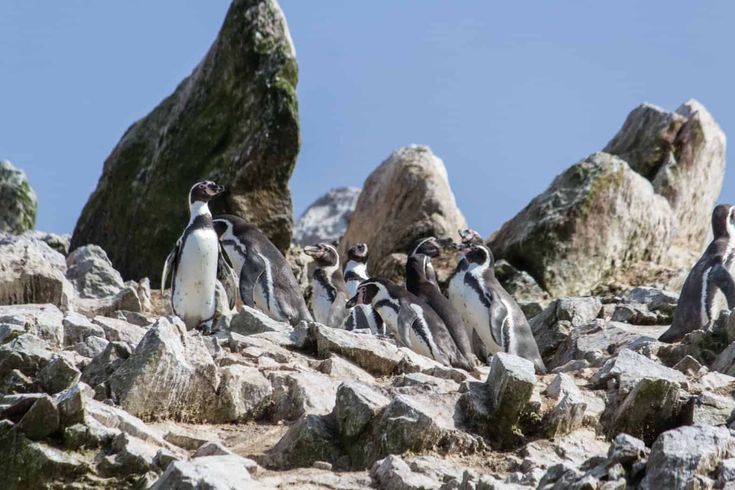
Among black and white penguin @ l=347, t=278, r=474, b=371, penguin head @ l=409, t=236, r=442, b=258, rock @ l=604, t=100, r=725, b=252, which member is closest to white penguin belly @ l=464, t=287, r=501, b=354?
black and white penguin @ l=347, t=278, r=474, b=371

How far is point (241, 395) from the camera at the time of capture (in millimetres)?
8766

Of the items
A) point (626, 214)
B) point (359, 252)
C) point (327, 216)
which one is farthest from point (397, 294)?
point (327, 216)

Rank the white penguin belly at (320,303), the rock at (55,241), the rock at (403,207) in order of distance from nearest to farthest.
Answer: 1. the white penguin belly at (320,303)
2. the rock at (55,241)
3. the rock at (403,207)

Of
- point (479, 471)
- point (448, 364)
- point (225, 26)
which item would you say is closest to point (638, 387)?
point (479, 471)

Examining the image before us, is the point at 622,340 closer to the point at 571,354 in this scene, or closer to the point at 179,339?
the point at 571,354

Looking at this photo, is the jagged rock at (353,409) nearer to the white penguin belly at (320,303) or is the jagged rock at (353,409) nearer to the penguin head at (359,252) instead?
the white penguin belly at (320,303)

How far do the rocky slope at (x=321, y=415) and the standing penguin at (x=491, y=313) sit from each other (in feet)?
8.54

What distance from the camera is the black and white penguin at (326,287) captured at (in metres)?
16.3

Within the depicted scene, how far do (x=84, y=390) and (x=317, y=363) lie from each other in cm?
254

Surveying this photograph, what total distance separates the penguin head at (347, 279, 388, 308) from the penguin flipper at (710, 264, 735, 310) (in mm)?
3286

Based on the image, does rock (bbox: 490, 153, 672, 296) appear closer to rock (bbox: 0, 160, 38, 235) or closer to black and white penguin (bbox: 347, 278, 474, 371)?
black and white penguin (bbox: 347, 278, 474, 371)

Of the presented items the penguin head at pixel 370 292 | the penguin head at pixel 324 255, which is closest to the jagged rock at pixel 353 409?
the penguin head at pixel 370 292

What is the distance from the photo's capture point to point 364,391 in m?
8.02

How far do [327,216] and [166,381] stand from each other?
3129cm
